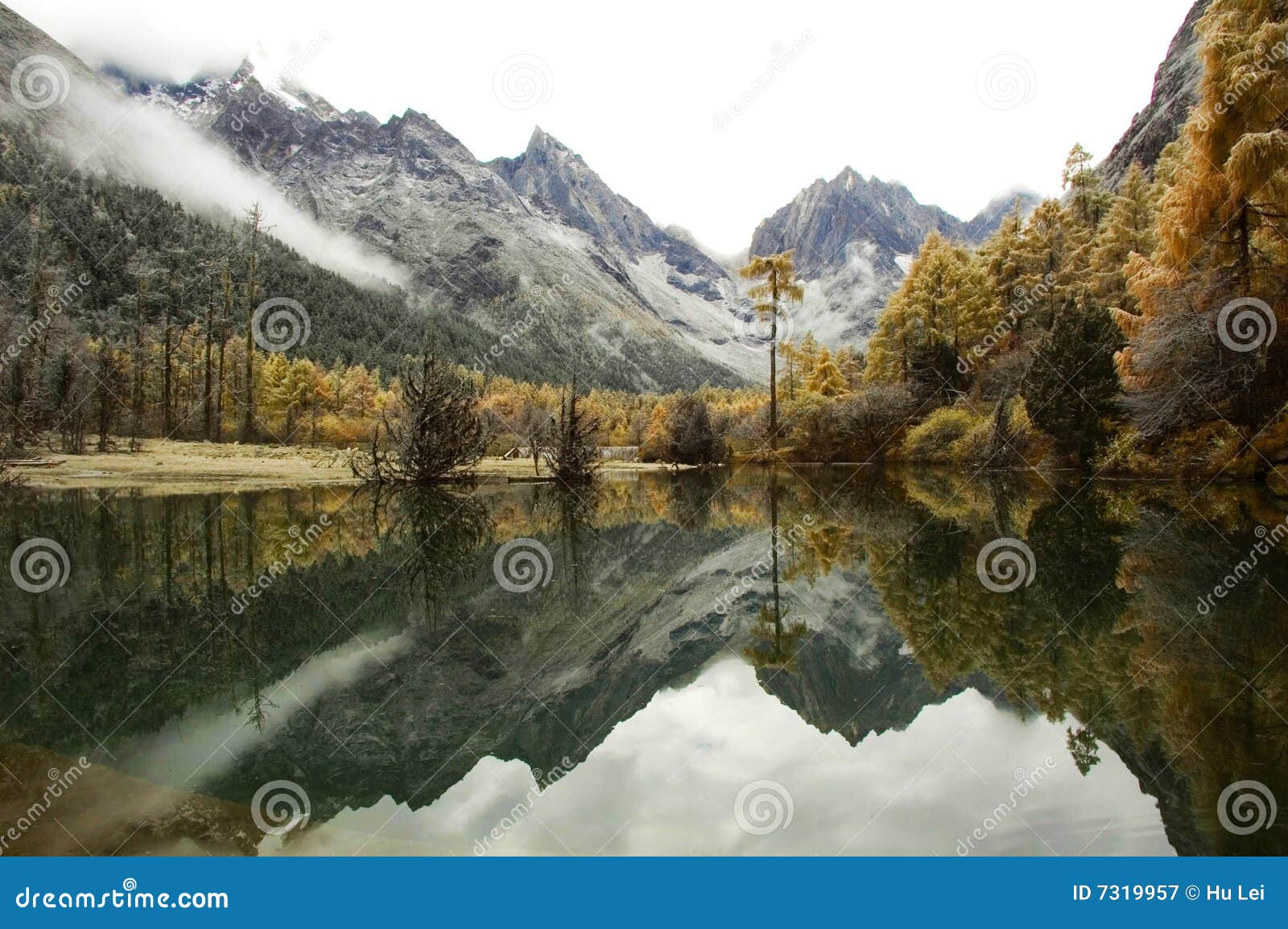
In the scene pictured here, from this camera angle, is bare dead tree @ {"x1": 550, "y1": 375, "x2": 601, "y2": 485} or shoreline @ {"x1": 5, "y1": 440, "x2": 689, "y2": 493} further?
bare dead tree @ {"x1": 550, "y1": 375, "x2": 601, "y2": 485}

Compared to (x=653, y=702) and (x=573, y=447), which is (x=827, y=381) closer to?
(x=573, y=447)

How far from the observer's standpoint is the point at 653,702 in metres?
4.54

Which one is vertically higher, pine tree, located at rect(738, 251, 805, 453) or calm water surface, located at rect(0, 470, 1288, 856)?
pine tree, located at rect(738, 251, 805, 453)

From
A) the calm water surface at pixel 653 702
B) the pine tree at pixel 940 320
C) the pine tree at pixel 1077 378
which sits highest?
the pine tree at pixel 940 320

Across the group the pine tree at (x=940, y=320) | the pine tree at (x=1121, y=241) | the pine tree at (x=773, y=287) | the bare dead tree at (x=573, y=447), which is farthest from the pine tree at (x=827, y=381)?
the bare dead tree at (x=573, y=447)

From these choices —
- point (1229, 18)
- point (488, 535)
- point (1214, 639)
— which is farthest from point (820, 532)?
point (1229, 18)

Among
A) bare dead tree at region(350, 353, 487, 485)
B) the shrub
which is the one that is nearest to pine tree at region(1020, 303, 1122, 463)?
the shrub

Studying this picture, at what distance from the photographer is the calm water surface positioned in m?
2.97

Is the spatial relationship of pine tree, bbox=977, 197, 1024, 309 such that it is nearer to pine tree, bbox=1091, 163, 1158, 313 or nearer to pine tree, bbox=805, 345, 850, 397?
pine tree, bbox=1091, 163, 1158, 313

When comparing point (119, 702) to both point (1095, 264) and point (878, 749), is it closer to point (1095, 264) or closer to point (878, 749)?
point (878, 749)

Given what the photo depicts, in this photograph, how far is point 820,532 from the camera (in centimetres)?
1134

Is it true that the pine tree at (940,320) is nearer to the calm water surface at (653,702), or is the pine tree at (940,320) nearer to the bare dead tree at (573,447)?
the bare dead tree at (573,447)

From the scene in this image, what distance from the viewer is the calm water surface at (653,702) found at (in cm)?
297

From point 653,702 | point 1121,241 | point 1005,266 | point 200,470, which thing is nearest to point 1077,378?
point 1121,241
